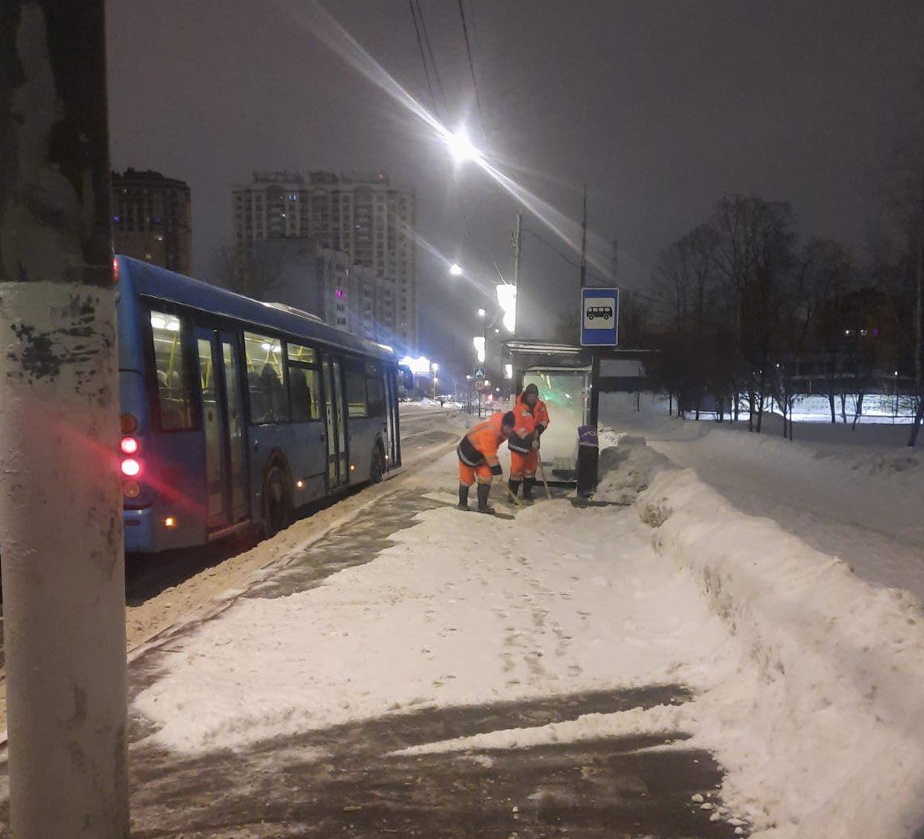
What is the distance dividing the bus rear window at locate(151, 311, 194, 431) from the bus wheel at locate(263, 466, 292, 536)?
2.30 meters

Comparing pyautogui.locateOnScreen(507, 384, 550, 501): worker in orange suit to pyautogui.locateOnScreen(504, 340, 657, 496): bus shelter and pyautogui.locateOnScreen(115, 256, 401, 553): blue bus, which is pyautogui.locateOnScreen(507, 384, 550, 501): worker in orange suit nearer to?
pyautogui.locateOnScreen(504, 340, 657, 496): bus shelter

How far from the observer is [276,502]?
10727mm

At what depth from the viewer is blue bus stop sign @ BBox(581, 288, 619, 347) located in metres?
14.4

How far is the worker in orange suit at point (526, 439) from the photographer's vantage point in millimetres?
12734

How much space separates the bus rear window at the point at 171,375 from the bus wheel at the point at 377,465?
8697 mm

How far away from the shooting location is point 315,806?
365cm

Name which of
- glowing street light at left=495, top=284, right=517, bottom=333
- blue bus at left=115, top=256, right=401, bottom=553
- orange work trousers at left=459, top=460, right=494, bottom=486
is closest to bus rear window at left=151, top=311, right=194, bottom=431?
blue bus at left=115, top=256, right=401, bottom=553

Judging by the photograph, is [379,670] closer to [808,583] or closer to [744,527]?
[808,583]

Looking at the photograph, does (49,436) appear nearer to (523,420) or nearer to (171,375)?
(171,375)

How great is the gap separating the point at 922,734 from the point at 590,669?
98.3 inches

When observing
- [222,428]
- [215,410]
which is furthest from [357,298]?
[215,410]

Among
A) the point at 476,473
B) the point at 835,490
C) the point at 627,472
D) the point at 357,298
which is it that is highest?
the point at 357,298

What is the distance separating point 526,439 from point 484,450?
1277 mm

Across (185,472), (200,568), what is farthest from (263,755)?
(200,568)
